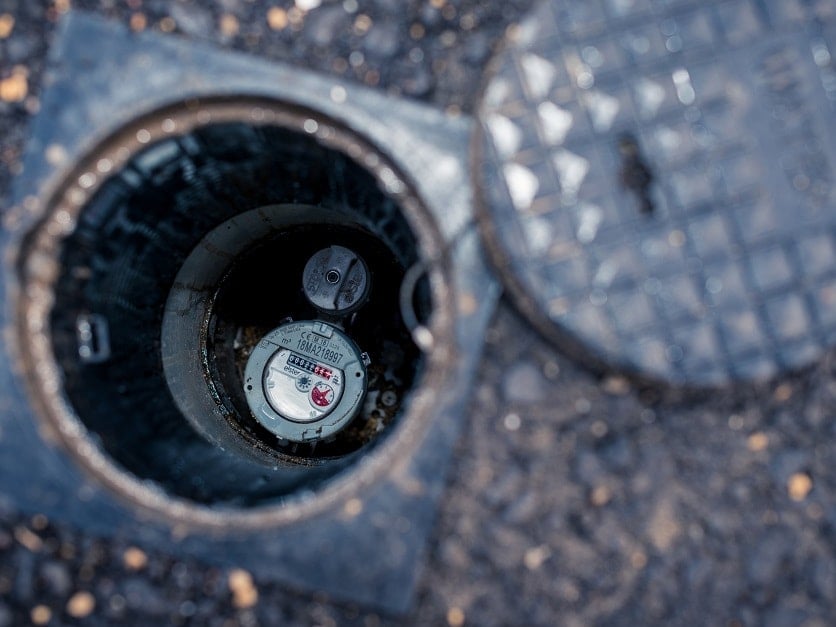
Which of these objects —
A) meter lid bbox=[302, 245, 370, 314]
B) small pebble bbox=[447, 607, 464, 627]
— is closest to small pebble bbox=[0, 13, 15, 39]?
small pebble bbox=[447, 607, 464, 627]

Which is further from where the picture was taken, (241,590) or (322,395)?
(322,395)

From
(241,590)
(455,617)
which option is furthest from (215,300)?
(455,617)

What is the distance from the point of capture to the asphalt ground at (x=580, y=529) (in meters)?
2.07

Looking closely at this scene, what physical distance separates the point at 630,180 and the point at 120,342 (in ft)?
6.64

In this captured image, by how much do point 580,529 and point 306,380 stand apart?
2.71 m

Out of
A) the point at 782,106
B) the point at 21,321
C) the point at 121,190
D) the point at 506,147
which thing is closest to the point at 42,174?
the point at 121,190

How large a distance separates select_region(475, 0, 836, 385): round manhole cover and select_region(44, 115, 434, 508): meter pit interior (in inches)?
19.8

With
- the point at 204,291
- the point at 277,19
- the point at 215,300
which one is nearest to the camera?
the point at 277,19

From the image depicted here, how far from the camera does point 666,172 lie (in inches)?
80.6

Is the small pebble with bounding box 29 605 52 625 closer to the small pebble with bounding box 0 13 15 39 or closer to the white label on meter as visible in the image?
the small pebble with bounding box 0 13 15 39

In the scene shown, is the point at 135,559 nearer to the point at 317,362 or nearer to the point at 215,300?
the point at 215,300

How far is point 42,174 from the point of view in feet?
6.98

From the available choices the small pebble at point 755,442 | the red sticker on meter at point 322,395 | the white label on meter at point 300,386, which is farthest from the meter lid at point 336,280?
the small pebble at point 755,442

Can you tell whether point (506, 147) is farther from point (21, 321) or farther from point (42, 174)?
point (21, 321)
